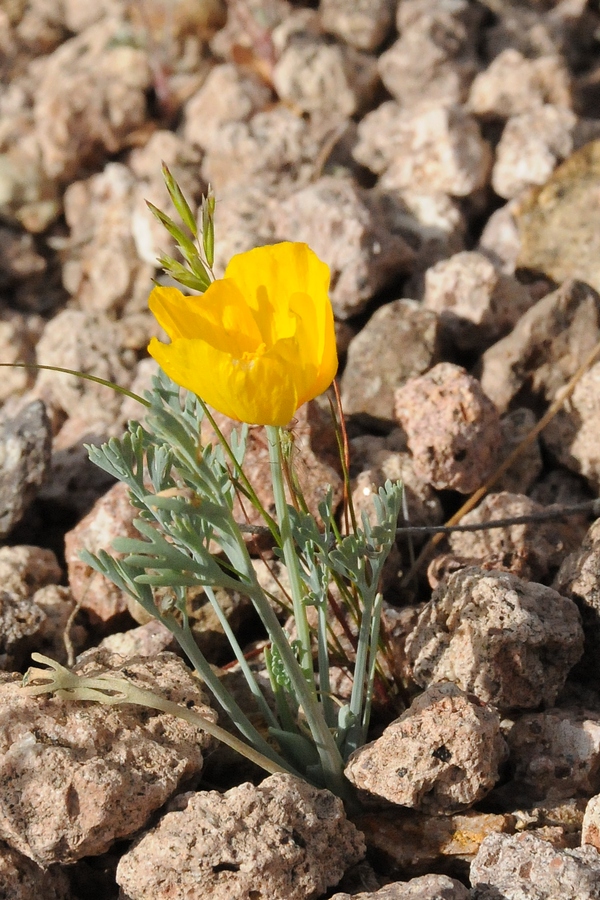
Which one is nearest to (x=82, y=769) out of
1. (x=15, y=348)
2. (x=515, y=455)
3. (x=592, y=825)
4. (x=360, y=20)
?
(x=592, y=825)

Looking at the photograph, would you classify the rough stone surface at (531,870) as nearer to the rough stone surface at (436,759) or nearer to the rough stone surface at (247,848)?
the rough stone surface at (436,759)

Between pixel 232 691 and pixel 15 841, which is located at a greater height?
pixel 15 841

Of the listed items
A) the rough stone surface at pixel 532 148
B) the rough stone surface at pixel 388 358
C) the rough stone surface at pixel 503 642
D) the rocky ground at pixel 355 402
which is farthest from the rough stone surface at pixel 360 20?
the rough stone surface at pixel 503 642

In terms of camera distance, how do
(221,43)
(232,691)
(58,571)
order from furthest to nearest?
1. (221,43)
2. (58,571)
3. (232,691)

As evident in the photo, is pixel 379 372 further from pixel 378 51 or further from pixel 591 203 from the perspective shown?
pixel 378 51

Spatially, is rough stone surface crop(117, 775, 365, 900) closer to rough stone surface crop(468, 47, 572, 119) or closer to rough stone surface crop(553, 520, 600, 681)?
rough stone surface crop(553, 520, 600, 681)

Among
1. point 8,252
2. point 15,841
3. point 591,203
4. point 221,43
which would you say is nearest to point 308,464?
point 15,841
